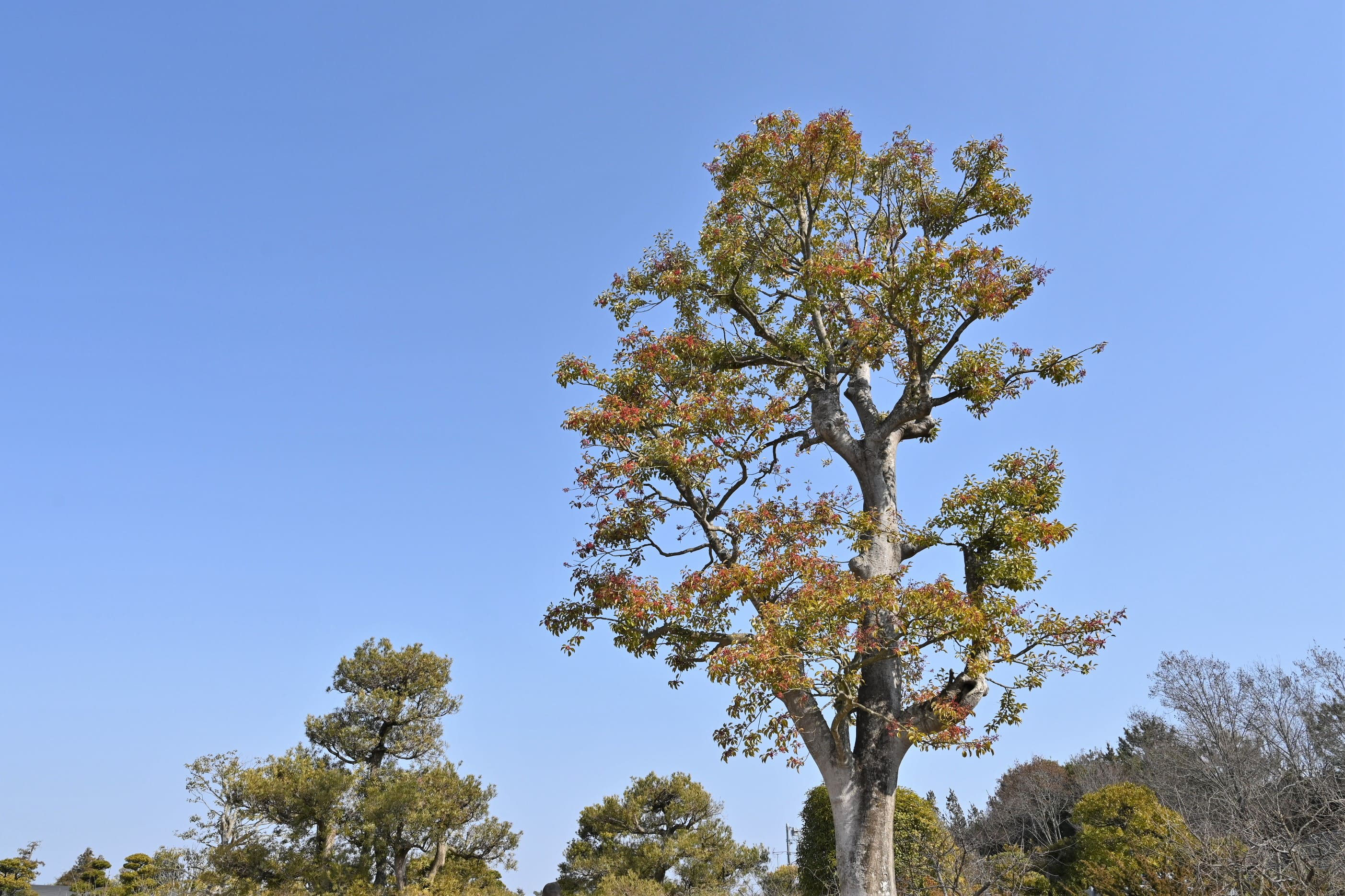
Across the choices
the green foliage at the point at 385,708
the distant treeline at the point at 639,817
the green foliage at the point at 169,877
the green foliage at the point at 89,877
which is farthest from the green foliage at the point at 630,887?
the green foliage at the point at 89,877

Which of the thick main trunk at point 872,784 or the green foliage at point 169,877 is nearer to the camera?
the thick main trunk at point 872,784

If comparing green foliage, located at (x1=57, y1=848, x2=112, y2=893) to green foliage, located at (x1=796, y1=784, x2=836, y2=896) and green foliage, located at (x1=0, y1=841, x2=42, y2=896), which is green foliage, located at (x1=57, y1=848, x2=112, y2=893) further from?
green foliage, located at (x1=796, y1=784, x2=836, y2=896)

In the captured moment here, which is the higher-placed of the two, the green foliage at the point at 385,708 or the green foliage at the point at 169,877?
the green foliage at the point at 385,708

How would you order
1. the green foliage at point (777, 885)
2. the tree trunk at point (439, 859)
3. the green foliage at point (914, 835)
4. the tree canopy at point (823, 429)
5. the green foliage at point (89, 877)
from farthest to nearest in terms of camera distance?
1. the green foliage at point (89, 877)
2. the green foliage at point (777, 885)
3. the tree trunk at point (439, 859)
4. the green foliage at point (914, 835)
5. the tree canopy at point (823, 429)

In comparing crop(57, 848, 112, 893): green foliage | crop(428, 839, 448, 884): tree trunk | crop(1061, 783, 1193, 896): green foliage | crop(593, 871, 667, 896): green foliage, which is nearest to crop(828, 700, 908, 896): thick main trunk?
crop(1061, 783, 1193, 896): green foliage

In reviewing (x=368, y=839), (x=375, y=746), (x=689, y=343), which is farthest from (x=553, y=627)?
(x=375, y=746)

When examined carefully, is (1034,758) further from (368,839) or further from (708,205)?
(708,205)

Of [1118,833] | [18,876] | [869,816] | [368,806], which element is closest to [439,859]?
[368,806]

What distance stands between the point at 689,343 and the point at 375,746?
1285 centimetres

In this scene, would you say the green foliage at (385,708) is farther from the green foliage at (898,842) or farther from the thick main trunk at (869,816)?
the thick main trunk at (869,816)

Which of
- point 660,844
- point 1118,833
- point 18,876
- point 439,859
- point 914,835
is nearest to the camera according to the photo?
point 1118,833

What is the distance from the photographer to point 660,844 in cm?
1850

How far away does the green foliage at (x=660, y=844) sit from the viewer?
706 inches

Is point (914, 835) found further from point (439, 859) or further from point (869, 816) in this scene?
point (439, 859)
